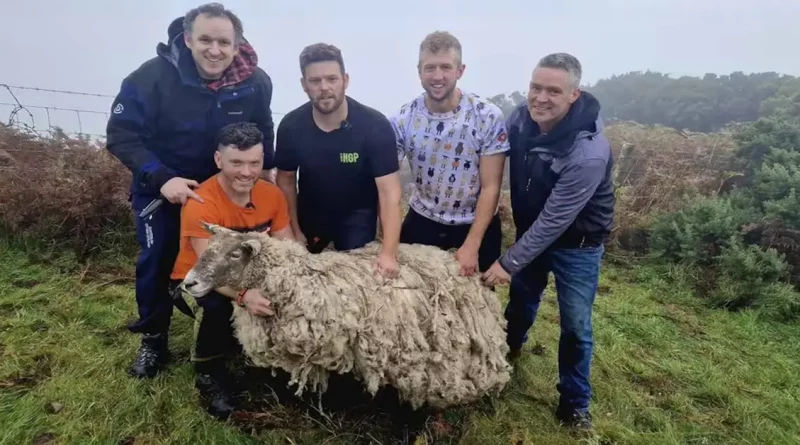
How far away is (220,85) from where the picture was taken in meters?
3.56

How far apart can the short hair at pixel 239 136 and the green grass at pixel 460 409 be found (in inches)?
71.7

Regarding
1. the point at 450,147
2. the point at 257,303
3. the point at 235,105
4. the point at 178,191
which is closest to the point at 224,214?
the point at 178,191

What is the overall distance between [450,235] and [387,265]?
90 centimetres

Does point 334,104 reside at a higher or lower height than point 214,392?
higher

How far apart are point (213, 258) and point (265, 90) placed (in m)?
1.52

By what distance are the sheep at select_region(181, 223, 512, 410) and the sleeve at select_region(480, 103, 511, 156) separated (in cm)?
97

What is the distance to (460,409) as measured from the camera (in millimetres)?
3713

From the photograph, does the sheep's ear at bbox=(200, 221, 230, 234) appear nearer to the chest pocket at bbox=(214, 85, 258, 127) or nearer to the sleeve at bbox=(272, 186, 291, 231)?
the sleeve at bbox=(272, 186, 291, 231)

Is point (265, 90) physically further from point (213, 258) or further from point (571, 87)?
point (571, 87)

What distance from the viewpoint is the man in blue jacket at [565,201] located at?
3.23m

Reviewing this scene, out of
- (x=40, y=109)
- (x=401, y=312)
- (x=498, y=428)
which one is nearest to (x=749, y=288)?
(x=498, y=428)

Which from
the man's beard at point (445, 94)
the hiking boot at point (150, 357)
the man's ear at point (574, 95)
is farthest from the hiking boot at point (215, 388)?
the man's ear at point (574, 95)

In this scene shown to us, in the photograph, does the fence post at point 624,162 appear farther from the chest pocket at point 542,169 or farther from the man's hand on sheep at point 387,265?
the man's hand on sheep at point 387,265

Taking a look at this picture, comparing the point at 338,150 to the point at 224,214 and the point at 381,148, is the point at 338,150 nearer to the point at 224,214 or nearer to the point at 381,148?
the point at 381,148
